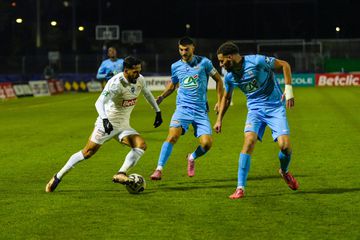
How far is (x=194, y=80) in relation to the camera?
40.9ft

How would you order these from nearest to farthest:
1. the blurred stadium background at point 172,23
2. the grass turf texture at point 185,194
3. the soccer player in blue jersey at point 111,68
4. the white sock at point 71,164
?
1. the grass turf texture at point 185,194
2. the white sock at point 71,164
3. the soccer player in blue jersey at point 111,68
4. the blurred stadium background at point 172,23

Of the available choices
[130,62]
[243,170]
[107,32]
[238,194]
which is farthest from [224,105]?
[107,32]

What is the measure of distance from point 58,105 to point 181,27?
187ft

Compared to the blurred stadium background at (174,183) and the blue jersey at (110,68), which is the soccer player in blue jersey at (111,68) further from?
the blurred stadium background at (174,183)

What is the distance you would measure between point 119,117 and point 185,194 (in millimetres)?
1479

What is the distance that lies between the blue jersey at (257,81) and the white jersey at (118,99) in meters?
1.38

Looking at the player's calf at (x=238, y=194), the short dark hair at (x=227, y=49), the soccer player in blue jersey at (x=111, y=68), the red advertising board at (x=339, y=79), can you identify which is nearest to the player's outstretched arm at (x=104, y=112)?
the short dark hair at (x=227, y=49)

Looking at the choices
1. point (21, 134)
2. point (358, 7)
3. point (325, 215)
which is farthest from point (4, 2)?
point (325, 215)

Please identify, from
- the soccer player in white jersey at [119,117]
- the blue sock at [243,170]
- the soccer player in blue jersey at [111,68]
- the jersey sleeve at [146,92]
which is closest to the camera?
the blue sock at [243,170]

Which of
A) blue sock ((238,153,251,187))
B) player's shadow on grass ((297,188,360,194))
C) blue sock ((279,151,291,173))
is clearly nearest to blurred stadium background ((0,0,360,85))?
player's shadow on grass ((297,188,360,194))

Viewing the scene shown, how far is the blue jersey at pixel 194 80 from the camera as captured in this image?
1247 cm

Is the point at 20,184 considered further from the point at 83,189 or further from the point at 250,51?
the point at 250,51

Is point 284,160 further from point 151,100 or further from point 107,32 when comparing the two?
point 107,32

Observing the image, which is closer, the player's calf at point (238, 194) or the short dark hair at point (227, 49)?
the short dark hair at point (227, 49)
